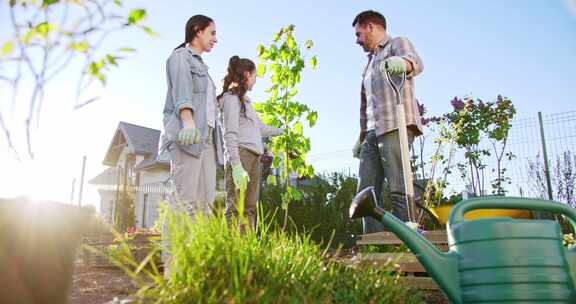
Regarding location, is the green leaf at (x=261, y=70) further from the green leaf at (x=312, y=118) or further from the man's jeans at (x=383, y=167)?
the man's jeans at (x=383, y=167)

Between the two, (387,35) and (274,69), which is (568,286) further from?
(274,69)

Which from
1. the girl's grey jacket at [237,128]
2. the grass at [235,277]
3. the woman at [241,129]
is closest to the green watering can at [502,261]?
the grass at [235,277]

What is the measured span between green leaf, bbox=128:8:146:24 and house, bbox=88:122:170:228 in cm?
1222

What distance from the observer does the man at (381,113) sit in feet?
→ 8.94

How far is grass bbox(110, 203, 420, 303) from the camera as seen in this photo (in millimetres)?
908

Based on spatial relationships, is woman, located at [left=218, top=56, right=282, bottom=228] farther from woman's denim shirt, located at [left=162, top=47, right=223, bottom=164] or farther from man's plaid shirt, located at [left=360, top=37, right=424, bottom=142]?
man's plaid shirt, located at [left=360, top=37, right=424, bottom=142]

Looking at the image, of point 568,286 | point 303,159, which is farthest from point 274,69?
point 568,286

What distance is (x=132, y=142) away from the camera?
664 inches

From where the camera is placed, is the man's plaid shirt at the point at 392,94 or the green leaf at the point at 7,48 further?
the man's plaid shirt at the point at 392,94

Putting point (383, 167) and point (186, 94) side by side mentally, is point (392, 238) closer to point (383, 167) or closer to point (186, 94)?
point (383, 167)

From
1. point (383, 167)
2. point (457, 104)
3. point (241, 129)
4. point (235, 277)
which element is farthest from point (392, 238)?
point (457, 104)

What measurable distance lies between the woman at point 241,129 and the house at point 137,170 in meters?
10.1

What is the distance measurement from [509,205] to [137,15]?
1.10 metres

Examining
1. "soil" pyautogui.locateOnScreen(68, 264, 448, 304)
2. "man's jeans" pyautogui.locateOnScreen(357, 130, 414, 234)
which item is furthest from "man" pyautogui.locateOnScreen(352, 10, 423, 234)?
"soil" pyautogui.locateOnScreen(68, 264, 448, 304)
